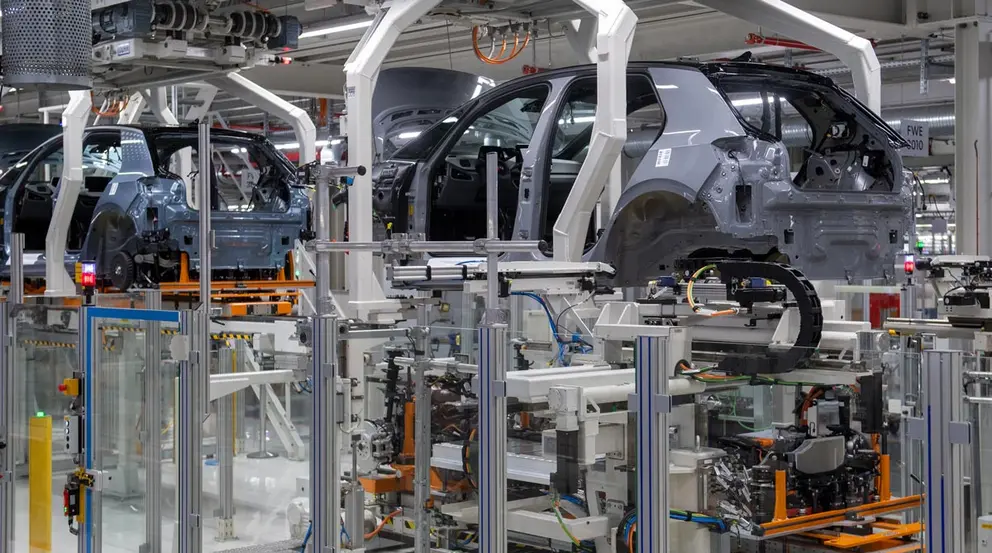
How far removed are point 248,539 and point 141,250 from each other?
5113 millimetres

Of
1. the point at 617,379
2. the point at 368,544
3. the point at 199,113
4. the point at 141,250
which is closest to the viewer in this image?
the point at 617,379

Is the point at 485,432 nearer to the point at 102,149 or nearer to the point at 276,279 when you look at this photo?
the point at 276,279

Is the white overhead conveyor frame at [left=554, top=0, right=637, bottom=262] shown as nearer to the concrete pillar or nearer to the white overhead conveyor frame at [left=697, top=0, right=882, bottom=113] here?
the white overhead conveyor frame at [left=697, top=0, right=882, bottom=113]

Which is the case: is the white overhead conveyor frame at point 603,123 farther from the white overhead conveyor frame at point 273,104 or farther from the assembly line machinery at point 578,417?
the white overhead conveyor frame at point 273,104

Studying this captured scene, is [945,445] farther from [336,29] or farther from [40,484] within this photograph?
[336,29]

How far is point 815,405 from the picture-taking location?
15.2ft

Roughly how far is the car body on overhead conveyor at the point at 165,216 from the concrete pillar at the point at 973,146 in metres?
6.27

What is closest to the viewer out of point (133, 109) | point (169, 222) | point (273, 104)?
point (169, 222)

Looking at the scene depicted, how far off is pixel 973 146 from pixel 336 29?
6748 mm

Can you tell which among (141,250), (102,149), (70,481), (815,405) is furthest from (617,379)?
(102,149)

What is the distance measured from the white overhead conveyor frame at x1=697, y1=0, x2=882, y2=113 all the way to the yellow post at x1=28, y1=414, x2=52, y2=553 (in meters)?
5.52

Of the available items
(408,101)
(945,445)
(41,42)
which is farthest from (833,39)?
(945,445)

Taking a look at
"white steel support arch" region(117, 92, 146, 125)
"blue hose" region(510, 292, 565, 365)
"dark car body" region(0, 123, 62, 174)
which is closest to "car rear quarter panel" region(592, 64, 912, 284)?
"blue hose" region(510, 292, 565, 365)

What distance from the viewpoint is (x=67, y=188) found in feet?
35.5
